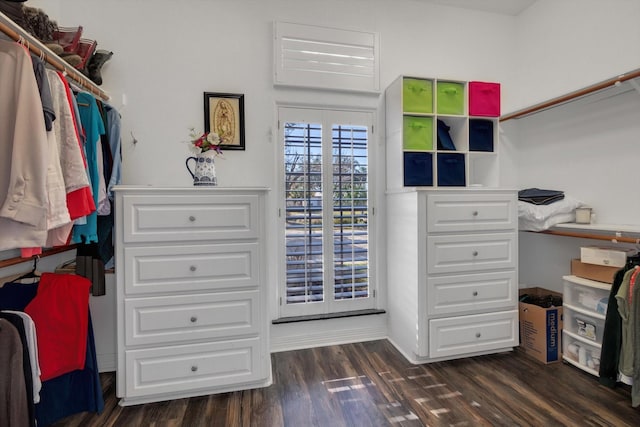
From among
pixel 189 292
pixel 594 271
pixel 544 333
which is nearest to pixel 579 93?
pixel 594 271

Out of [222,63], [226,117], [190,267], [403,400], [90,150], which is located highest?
[222,63]

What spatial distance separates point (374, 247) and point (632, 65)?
2.09 metres

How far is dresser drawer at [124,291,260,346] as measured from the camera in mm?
1736

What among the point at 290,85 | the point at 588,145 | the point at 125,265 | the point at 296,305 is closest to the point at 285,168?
the point at 290,85

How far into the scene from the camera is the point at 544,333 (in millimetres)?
2207

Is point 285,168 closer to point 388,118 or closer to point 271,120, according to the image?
point 271,120

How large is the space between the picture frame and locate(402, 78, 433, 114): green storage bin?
3.98 feet

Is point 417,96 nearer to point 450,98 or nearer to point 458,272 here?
point 450,98

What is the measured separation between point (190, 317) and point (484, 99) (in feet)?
8.46

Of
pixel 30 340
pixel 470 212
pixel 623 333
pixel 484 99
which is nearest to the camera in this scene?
pixel 30 340

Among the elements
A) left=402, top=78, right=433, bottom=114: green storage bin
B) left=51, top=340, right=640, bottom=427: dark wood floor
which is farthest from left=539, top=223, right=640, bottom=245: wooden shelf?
left=402, top=78, right=433, bottom=114: green storage bin

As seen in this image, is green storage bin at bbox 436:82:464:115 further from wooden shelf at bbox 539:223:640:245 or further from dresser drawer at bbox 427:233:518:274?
wooden shelf at bbox 539:223:640:245

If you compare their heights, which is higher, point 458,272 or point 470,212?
point 470,212

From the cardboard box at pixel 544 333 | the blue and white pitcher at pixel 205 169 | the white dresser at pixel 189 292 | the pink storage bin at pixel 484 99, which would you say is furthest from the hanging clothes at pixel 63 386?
the pink storage bin at pixel 484 99
